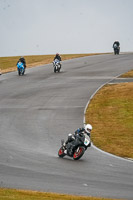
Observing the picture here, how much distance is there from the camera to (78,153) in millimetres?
16828

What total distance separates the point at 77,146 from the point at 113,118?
10567 millimetres

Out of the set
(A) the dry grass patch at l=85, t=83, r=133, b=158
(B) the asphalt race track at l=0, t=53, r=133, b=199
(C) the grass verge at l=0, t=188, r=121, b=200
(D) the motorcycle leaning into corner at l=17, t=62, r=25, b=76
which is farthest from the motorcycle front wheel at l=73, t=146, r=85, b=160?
(D) the motorcycle leaning into corner at l=17, t=62, r=25, b=76

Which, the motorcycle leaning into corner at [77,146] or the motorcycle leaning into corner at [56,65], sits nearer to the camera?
the motorcycle leaning into corner at [77,146]

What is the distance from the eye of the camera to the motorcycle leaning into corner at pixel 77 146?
16677 mm

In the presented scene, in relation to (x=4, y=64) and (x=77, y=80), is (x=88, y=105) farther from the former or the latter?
(x=4, y=64)

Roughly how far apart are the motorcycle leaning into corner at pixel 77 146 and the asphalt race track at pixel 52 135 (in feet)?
Result: 0.83

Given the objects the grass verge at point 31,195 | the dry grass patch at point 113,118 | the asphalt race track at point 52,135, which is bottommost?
the dry grass patch at point 113,118

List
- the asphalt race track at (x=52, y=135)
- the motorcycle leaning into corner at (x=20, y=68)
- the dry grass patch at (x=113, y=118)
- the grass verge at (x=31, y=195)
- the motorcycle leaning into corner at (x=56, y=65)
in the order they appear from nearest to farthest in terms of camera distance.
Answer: the grass verge at (x=31, y=195) < the asphalt race track at (x=52, y=135) < the dry grass patch at (x=113, y=118) < the motorcycle leaning into corner at (x=20, y=68) < the motorcycle leaning into corner at (x=56, y=65)

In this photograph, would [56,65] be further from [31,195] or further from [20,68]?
[31,195]

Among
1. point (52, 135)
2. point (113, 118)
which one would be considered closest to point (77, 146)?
point (52, 135)

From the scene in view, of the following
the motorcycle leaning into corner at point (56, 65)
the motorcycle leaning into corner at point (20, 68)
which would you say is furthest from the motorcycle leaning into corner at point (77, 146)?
the motorcycle leaning into corner at point (56, 65)

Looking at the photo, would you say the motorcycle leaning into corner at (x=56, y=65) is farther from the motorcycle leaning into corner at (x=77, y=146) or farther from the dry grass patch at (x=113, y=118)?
the motorcycle leaning into corner at (x=77, y=146)

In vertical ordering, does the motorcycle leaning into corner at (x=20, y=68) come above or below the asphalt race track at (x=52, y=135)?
above

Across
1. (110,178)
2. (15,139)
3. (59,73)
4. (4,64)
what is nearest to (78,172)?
(110,178)
